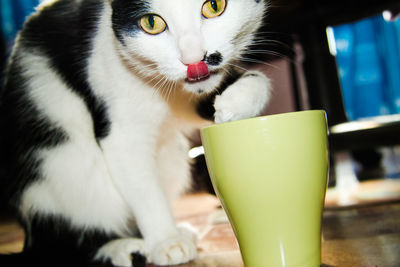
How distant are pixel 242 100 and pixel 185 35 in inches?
6.6

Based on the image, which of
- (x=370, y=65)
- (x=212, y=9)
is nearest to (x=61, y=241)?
(x=212, y=9)

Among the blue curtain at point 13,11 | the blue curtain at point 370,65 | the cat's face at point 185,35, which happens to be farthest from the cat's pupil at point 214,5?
the blue curtain at point 370,65

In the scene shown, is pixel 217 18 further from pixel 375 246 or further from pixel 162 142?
pixel 375 246

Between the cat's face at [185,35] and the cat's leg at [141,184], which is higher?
the cat's face at [185,35]

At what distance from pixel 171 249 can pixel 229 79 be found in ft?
1.41

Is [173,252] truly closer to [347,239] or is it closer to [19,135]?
[347,239]

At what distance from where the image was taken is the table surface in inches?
22.4

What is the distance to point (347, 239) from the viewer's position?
68 cm

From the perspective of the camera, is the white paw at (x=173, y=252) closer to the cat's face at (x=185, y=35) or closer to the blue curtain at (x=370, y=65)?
the cat's face at (x=185, y=35)

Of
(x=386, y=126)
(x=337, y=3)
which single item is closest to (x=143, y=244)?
(x=386, y=126)

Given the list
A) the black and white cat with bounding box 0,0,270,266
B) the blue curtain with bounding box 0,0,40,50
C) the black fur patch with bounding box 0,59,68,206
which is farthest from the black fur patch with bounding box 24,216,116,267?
the blue curtain with bounding box 0,0,40,50

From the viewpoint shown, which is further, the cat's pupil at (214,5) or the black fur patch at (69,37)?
the black fur patch at (69,37)

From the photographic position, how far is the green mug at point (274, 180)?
44 cm

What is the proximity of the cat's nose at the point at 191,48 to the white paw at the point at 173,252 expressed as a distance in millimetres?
397
